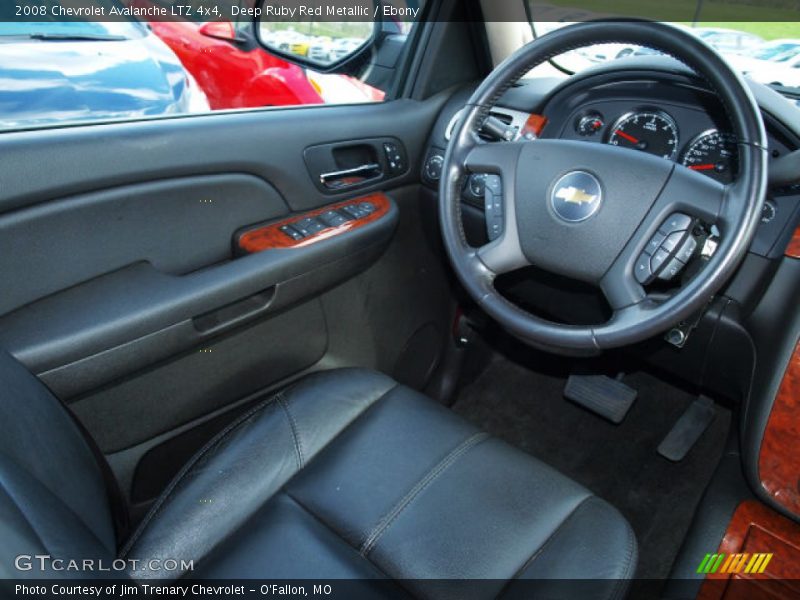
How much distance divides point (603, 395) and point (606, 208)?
842 mm

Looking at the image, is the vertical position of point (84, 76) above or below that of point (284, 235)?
above

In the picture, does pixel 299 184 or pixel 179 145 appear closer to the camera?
pixel 179 145

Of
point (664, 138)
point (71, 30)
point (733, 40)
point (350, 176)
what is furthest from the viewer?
point (71, 30)

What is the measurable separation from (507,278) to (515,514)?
777 mm

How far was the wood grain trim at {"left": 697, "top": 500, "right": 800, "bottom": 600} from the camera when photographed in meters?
1.22

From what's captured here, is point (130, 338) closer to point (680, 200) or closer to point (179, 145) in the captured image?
point (179, 145)

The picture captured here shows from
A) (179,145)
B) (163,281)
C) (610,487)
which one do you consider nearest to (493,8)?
(179,145)

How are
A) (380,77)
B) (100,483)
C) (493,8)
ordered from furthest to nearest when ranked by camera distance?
1. (380,77)
2. (493,8)
3. (100,483)

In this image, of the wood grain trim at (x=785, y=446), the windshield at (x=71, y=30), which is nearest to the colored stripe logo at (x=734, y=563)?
the wood grain trim at (x=785, y=446)

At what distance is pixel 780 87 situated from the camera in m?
1.34

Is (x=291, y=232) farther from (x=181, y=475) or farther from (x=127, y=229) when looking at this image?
(x=181, y=475)

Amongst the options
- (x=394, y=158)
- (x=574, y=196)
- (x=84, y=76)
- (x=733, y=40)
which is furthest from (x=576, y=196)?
(x=84, y=76)

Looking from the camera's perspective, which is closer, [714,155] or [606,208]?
[606,208]

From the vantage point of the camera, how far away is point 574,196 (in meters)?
1.15
